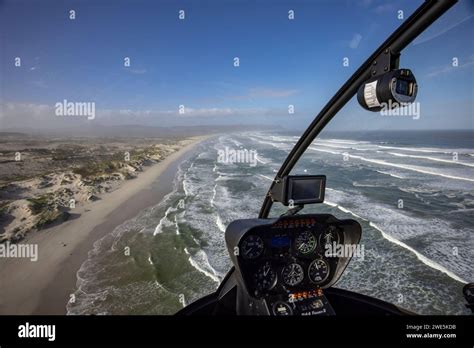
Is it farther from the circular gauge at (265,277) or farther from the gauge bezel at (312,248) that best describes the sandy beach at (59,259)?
the gauge bezel at (312,248)

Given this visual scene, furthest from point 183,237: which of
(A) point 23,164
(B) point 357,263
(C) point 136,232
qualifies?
(A) point 23,164

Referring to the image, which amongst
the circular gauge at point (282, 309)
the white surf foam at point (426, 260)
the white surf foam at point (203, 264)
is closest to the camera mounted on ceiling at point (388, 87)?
the circular gauge at point (282, 309)

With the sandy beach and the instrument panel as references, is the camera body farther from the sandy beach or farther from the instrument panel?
the sandy beach

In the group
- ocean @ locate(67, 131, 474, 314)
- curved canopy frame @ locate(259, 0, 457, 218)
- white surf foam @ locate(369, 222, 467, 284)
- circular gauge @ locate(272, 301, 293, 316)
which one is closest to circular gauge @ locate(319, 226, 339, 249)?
circular gauge @ locate(272, 301, 293, 316)

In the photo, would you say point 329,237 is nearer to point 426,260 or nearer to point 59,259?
point 426,260

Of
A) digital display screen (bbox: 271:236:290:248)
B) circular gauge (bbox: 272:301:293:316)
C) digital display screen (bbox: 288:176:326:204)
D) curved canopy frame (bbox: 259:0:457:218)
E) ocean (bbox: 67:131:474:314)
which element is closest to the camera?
curved canopy frame (bbox: 259:0:457:218)

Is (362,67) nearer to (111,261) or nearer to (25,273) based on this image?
(111,261)
